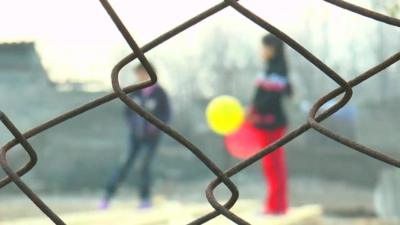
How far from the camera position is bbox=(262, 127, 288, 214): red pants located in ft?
15.7

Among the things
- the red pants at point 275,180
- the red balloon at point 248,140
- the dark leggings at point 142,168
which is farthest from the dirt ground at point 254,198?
the red pants at point 275,180

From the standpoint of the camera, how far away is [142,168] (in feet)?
20.0

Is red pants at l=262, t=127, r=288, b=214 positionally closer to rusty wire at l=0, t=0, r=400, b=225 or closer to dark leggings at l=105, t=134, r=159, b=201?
dark leggings at l=105, t=134, r=159, b=201

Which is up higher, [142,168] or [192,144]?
[192,144]

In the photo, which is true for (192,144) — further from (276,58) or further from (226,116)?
(226,116)

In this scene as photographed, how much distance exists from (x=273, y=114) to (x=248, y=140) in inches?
17.4

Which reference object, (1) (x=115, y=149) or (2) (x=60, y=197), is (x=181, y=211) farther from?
(1) (x=115, y=149)

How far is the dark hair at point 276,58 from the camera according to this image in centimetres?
469

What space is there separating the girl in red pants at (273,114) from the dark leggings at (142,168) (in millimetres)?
1290

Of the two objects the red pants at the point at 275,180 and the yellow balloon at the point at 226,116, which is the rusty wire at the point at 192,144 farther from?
the yellow balloon at the point at 226,116

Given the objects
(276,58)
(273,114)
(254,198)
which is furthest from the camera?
→ (254,198)

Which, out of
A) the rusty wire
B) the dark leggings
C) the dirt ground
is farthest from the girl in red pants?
the rusty wire

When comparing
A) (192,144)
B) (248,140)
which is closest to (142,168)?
(248,140)

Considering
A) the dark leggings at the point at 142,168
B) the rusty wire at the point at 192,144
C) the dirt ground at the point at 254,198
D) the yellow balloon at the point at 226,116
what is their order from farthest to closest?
1. the dirt ground at the point at 254,198
2. the dark leggings at the point at 142,168
3. the yellow balloon at the point at 226,116
4. the rusty wire at the point at 192,144
